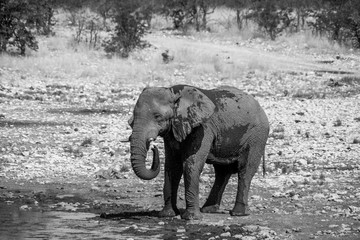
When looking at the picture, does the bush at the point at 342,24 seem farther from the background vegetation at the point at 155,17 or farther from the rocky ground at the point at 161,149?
the rocky ground at the point at 161,149

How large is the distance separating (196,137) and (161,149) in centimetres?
627

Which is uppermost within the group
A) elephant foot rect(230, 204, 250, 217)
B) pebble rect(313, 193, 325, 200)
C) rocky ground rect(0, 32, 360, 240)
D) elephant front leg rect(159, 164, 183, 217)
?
elephant front leg rect(159, 164, 183, 217)

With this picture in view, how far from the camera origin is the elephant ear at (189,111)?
37.6 ft

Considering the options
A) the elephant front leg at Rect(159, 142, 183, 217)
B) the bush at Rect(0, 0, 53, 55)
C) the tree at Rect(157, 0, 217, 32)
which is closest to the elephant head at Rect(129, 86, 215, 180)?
the elephant front leg at Rect(159, 142, 183, 217)

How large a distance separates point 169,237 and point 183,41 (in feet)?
92.3

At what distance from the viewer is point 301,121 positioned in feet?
69.5

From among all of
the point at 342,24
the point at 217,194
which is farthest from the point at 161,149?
the point at 342,24

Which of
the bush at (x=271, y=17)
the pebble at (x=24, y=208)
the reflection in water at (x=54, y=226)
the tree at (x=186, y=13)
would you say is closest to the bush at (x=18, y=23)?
the tree at (x=186, y=13)

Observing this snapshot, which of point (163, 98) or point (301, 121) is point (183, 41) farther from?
point (163, 98)

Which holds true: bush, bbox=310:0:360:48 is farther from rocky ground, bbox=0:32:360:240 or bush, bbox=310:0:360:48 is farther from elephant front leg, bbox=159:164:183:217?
elephant front leg, bbox=159:164:183:217

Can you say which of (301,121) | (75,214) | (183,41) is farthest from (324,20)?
(75,214)

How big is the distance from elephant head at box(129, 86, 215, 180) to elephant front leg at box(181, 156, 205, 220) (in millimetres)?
356

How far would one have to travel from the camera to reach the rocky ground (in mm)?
11758

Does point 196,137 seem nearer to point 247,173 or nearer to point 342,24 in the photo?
point 247,173
